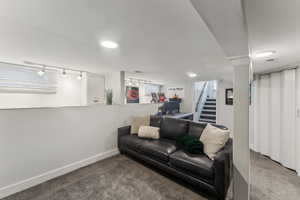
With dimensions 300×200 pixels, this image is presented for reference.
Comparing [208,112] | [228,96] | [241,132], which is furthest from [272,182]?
[208,112]

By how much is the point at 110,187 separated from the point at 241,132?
79.7 inches

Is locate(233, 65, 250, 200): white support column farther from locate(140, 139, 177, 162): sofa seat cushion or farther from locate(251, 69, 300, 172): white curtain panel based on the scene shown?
locate(251, 69, 300, 172): white curtain panel

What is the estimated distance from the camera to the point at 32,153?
2.03 m

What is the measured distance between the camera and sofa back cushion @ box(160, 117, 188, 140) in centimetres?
287

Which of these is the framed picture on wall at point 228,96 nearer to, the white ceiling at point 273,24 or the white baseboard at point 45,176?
the white ceiling at point 273,24

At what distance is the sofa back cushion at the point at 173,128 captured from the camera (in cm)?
287

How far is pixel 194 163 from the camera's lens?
6.24ft

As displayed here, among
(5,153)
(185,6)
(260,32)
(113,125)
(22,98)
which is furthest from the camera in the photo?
(113,125)

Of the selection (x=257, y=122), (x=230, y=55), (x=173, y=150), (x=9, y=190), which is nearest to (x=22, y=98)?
(x=9, y=190)

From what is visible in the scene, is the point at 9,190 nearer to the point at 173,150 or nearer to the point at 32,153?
the point at 32,153

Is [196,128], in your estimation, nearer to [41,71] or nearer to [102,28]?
[102,28]

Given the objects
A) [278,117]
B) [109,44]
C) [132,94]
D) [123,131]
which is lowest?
[123,131]

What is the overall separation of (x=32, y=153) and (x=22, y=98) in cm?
175

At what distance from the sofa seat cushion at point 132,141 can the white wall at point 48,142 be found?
37cm
